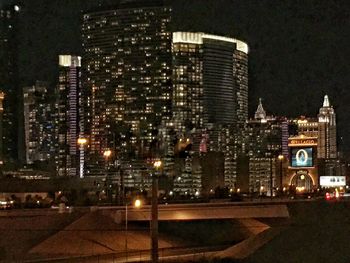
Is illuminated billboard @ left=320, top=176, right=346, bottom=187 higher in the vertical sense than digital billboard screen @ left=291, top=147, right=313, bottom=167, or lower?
lower

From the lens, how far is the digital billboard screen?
124 m

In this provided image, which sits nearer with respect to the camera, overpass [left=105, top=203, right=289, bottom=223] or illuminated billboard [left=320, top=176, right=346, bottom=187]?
overpass [left=105, top=203, right=289, bottom=223]

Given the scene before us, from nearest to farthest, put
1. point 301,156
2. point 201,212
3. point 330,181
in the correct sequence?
1. point 201,212
2. point 301,156
3. point 330,181

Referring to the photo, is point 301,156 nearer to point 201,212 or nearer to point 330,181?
point 330,181

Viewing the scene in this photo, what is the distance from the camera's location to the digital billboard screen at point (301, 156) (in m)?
124

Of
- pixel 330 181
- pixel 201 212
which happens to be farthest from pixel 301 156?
pixel 201 212

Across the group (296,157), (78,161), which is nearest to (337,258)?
(296,157)

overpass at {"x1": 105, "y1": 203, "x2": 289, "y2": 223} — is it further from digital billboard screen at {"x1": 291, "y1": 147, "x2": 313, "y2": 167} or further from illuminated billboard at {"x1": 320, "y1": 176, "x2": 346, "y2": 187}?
illuminated billboard at {"x1": 320, "y1": 176, "x2": 346, "y2": 187}

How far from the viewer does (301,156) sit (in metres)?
124

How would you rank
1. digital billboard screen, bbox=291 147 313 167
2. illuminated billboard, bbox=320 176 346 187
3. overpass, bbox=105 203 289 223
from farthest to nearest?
illuminated billboard, bbox=320 176 346 187 → digital billboard screen, bbox=291 147 313 167 → overpass, bbox=105 203 289 223

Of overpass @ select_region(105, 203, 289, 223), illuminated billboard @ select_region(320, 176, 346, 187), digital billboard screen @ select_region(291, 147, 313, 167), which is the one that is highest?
digital billboard screen @ select_region(291, 147, 313, 167)

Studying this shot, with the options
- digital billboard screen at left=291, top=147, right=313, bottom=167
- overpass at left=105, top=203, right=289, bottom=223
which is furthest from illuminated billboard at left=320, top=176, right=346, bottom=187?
overpass at left=105, top=203, right=289, bottom=223

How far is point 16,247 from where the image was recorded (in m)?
59.8

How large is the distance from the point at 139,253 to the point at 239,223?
2420cm
